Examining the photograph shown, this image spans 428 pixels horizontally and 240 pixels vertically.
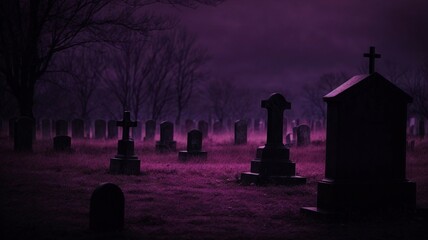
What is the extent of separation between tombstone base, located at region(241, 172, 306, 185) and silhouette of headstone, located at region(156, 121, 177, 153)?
8.98m

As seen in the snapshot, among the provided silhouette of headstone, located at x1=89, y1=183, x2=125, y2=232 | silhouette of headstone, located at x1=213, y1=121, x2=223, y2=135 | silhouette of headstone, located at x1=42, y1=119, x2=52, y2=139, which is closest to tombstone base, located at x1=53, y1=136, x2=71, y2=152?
silhouette of headstone, located at x1=42, y1=119, x2=52, y2=139

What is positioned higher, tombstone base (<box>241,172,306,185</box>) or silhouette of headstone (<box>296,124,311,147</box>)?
silhouette of headstone (<box>296,124,311,147</box>)

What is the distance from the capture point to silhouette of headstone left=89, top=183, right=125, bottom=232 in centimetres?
708

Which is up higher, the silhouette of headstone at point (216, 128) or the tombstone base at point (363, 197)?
the silhouette of headstone at point (216, 128)

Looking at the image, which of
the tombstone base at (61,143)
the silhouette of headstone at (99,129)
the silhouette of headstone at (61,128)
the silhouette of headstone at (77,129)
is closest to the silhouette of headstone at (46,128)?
the silhouette of headstone at (77,129)

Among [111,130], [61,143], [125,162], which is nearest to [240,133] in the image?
[111,130]

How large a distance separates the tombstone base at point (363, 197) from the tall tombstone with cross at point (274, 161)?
4536 mm

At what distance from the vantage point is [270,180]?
13641 millimetres

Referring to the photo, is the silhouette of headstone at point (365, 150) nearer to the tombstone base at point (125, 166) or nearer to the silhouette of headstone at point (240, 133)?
the tombstone base at point (125, 166)

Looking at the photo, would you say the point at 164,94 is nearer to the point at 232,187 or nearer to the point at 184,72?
the point at 184,72

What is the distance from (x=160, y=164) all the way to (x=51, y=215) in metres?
9.10

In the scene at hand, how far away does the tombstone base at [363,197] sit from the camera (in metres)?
8.52

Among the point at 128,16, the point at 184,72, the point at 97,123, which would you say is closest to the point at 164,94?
the point at 184,72

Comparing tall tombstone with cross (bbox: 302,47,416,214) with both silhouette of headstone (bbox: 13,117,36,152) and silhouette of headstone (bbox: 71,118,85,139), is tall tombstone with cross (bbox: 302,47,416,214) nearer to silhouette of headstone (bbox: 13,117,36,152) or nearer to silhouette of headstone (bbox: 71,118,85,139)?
silhouette of headstone (bbox: 13,117,36,152)
